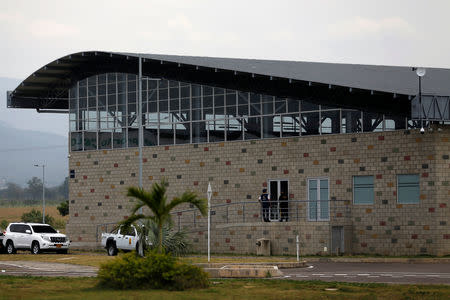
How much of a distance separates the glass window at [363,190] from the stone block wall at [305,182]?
9.4 inches

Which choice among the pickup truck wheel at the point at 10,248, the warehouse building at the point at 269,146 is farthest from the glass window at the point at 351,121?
the pickup truck wheel at the point at 10,248

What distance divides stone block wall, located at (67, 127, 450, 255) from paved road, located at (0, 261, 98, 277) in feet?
34.7

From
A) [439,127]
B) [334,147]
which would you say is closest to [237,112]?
[334,147]

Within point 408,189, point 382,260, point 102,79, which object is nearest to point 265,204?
point 408,189

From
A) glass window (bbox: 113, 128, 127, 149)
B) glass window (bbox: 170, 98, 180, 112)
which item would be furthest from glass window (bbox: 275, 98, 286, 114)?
glass window (bbox: 113, 128, 127, 149)

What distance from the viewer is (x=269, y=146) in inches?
1738

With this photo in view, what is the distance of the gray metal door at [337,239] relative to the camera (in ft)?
131

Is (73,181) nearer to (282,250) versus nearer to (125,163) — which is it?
(125,163)

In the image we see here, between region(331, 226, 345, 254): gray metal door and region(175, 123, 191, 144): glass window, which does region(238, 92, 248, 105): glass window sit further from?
region(331, 226, 345, 254): gray metal door

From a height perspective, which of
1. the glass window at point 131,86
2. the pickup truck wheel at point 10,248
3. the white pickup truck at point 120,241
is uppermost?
the glass window at point 131,86

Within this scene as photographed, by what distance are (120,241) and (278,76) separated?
10684 millimetres

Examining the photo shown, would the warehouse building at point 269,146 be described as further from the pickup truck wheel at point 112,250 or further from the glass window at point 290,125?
the pickup truck wheel at point 112,250

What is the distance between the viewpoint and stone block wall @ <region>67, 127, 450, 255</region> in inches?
1506

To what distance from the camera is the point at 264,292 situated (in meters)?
21.4
